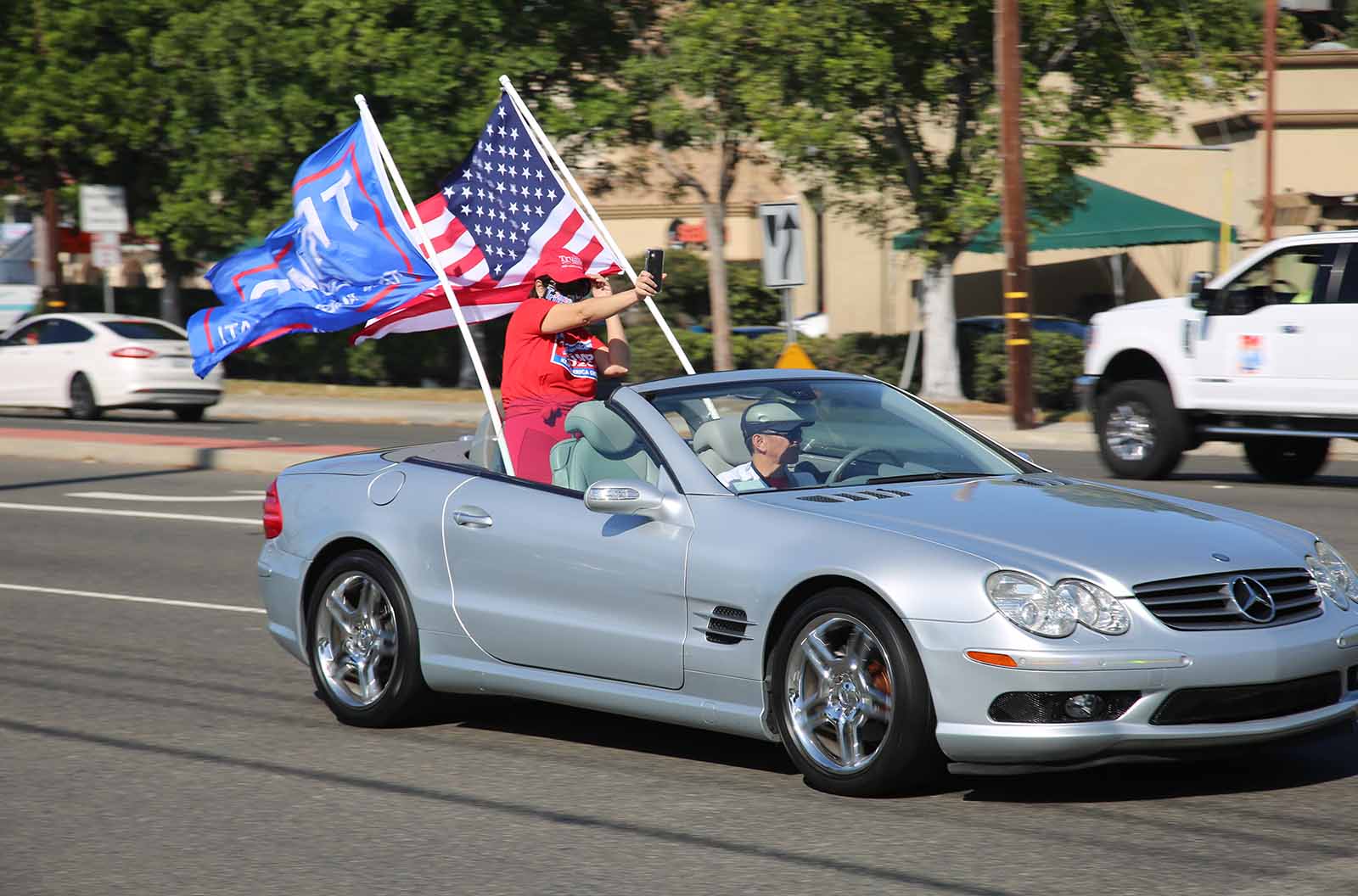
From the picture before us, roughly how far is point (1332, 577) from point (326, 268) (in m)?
5.84

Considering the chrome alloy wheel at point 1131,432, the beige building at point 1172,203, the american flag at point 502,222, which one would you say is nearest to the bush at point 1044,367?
the beige building at point 1172,203

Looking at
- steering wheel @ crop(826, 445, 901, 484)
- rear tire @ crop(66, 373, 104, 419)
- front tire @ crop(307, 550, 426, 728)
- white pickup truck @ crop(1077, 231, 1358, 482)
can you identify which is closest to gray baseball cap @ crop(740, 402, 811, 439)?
steering wheel @ crop(826, 445, 901, 484)

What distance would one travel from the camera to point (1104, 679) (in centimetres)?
545

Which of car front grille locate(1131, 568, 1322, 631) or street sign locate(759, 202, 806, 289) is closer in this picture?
car front grille locate(1131, 568, 1322, 631)

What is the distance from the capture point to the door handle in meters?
7.05

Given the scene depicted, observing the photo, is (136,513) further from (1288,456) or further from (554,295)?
(1288,456)

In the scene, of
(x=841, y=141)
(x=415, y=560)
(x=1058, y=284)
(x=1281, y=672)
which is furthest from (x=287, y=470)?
(x=1058, y=284)

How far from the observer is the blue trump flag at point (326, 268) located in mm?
9961

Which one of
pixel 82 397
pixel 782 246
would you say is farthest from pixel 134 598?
pixel 82 397

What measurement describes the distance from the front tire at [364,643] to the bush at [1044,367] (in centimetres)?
2175

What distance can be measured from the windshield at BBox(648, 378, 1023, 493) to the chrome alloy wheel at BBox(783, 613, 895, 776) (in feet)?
2.53

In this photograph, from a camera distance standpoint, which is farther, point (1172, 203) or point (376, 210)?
point (1172, 203)

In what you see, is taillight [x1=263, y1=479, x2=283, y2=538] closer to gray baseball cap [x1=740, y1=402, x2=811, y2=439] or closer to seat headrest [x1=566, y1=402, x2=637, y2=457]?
seat headrest [x1=566, y1=402, x2=637, y2=457]

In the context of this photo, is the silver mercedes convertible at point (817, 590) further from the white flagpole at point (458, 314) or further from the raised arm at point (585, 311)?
the raised arm at point (585, 311)
